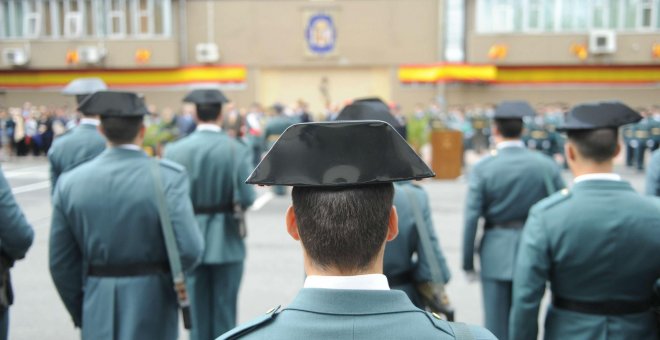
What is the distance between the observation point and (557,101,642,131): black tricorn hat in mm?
3635

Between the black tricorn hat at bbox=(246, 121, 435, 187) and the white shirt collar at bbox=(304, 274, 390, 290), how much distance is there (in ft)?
0.79

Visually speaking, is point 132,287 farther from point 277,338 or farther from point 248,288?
point 248,288

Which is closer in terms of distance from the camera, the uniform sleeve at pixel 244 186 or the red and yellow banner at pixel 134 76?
the uniform sleeve at pixel 244 186

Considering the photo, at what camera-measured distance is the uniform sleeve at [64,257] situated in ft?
13.1

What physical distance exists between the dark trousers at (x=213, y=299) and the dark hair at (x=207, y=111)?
4.16ft

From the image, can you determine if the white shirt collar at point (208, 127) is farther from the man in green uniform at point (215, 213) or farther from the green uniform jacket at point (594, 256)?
the green uniform jacket at point (594, 256)

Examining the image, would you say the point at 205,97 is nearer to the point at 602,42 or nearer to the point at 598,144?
the point at 598,144

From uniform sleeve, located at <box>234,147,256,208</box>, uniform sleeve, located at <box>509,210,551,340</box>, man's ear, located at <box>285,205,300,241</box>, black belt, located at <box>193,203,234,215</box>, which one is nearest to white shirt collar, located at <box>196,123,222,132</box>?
uniform sleeve, located at <box>234,147,256,208</box>

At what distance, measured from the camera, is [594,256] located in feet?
11.3

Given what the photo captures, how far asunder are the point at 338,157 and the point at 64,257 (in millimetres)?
2810

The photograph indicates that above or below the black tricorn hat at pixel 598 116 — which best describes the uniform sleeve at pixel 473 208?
below

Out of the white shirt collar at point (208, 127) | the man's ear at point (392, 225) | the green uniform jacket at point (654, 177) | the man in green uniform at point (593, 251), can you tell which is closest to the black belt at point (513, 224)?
the green uniform jacket at point (654, 177)

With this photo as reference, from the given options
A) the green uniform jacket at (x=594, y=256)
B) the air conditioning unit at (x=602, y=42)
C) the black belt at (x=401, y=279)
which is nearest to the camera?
the green uniform jacket at (x=594, y=256)

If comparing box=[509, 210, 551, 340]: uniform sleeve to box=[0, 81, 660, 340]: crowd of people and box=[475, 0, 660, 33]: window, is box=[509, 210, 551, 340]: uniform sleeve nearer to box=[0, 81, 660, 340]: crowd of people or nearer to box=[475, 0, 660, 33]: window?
box=[0, 81, 660, 340]: crowd of people
